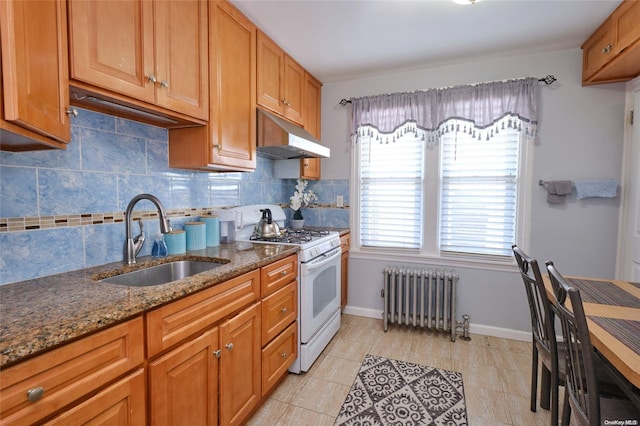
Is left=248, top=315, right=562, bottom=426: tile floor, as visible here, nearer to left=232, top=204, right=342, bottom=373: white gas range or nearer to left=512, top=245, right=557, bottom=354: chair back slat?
left=232, top=204, right=342, bottom=373: white gas range

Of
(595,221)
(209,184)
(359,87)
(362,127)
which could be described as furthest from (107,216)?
(595,221)

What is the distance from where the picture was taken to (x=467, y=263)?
9.27 feet

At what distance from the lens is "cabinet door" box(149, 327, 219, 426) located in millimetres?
1102

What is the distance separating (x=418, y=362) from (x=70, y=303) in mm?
2233

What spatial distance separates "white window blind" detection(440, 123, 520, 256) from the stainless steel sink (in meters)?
2.15

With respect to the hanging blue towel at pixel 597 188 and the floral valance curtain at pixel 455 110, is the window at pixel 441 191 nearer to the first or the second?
the floral valance curtain at pixel 455 110

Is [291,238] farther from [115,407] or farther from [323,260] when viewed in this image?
[115,407]

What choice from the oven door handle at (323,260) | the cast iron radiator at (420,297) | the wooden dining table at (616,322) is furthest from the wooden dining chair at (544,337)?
the oven door handle at (323,260)

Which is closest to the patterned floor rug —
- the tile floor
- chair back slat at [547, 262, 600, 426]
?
the tile floor

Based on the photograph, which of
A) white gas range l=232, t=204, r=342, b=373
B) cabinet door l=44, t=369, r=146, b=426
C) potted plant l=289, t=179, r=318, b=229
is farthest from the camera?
potted plant l=289, t=179, r=318, b=229

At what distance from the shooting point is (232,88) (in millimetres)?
1943

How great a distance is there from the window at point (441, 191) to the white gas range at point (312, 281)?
2.25 ft

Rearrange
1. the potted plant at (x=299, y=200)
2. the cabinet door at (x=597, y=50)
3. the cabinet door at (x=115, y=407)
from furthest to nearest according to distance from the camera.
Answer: the potted plant at (x=299, y=200)
the cabinet door at (x=597, y=50)
the cabinet door at (x=115, y=407)

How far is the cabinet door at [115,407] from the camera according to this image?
0.85 m
